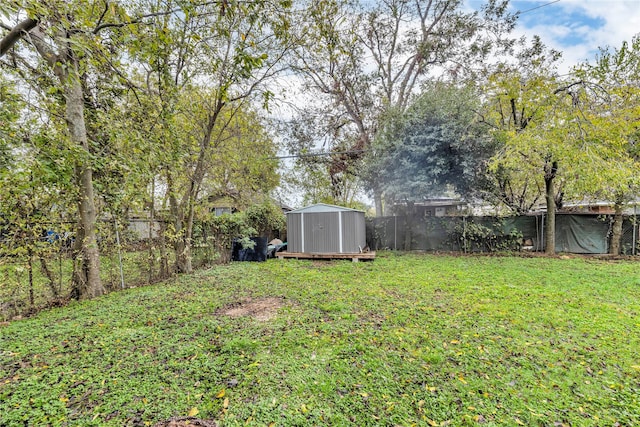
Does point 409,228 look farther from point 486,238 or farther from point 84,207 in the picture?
point 84,207

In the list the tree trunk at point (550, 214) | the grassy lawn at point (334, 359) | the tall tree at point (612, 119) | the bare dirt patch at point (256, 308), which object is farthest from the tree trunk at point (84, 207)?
the tree trunk at point (550, 214)

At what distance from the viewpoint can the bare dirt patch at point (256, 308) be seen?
3.33m

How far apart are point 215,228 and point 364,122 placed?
292 inches

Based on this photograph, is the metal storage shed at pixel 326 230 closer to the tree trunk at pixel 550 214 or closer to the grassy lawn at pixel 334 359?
the grassy lawn at pixel 334 359

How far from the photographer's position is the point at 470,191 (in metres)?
7.95

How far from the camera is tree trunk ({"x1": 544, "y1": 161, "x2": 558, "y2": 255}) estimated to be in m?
7.34

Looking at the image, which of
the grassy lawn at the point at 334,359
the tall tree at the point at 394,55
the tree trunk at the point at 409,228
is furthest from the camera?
the tree trunk at the point at 409,228

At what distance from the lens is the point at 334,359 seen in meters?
2.28

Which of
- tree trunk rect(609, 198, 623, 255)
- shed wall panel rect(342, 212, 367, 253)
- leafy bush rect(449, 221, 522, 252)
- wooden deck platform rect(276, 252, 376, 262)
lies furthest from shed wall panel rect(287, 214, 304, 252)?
tree trunk rect(609, 198, 623, 255)

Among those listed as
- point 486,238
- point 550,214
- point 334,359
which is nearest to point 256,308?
point 334,359

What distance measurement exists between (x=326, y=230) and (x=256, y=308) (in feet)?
13.5

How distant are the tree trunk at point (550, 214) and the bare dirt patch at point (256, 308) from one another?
814 cm

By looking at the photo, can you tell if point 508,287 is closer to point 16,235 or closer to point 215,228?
point 215,228

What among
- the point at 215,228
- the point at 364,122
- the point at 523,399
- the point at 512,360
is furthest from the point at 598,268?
the point at 215,228
